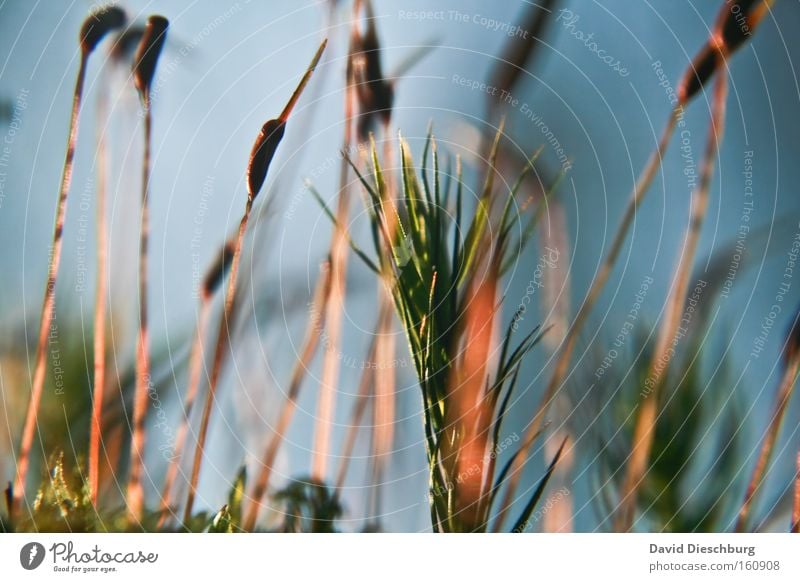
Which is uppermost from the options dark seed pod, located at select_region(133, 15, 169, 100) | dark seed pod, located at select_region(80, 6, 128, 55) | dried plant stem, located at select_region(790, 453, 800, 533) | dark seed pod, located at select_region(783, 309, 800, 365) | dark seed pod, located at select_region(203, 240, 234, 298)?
dark seed pod, located at select_region(80, 6, 128, 55)

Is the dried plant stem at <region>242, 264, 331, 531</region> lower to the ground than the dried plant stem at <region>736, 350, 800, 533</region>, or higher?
higher

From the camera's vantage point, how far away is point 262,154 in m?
0.71

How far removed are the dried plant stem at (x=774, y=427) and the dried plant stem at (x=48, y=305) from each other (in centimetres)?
64

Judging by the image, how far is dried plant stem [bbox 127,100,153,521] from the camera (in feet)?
2.28

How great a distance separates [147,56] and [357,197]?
9.0 inches

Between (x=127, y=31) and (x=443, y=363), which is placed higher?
(x=127, y=31)

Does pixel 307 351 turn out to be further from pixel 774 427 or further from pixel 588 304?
pixel 774 427

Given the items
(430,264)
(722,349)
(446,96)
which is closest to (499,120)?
(446,96)

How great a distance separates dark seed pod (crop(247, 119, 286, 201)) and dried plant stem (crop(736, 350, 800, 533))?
50 centimetres

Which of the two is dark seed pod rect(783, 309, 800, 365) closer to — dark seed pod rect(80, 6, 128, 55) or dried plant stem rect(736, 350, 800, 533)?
dried plant stem rect(736, 350, 800, 533)

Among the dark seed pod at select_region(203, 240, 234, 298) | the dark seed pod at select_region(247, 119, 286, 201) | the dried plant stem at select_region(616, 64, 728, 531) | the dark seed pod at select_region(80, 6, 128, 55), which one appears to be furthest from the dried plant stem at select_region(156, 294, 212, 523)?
the dried plant stem at select_region(616, 64, 728, 531)

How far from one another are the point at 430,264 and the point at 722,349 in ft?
0.94

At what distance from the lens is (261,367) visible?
28.1 inches
